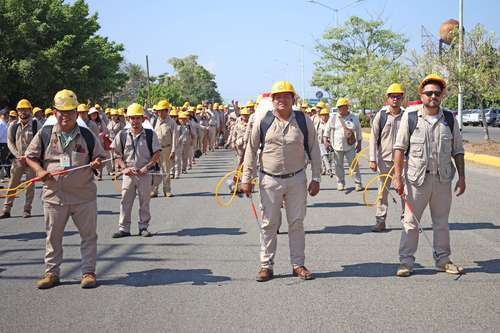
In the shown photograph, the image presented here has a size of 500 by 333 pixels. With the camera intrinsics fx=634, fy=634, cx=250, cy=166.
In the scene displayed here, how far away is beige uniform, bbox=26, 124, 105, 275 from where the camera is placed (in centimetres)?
681

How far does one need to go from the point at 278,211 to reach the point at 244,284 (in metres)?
0.89

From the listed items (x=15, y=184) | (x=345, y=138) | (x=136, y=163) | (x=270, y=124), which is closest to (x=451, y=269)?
(x=270, y=124)

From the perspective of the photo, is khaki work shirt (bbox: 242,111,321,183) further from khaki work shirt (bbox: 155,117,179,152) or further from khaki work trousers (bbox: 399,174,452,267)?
khaki work shirt (bbox: 155,117,179,152)

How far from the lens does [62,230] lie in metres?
6.87

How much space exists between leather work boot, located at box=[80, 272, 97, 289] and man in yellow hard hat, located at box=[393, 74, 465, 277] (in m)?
3.25

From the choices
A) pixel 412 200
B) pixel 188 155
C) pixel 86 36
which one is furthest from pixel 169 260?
pixel 86 36

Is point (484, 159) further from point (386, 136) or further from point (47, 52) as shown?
point (47, 52)

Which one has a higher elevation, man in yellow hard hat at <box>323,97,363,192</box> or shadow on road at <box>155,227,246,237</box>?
man in yellow hard hat at <box>323,97,363,192</box>

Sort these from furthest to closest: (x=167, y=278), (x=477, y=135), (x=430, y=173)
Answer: (x=477, y=135), (x=167, y=278), (x=430, y=173)

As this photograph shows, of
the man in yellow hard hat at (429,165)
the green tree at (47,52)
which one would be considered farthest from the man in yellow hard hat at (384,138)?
the green tree at (47,52)

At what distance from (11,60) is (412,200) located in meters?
28.2

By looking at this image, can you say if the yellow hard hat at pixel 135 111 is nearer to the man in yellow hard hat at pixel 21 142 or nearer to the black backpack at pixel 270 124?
the man in yellow hard hat at pixel 21 142

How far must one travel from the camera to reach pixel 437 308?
5664 millimetres

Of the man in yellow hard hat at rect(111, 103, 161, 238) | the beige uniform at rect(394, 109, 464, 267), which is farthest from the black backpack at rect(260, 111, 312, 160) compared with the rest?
the man in yellow hard hat at rect(111, 103, 161, 238)
